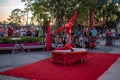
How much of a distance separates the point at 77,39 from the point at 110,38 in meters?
4.95

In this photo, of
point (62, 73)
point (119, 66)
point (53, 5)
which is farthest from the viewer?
point (53, 5)

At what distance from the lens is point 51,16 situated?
77.3 ft

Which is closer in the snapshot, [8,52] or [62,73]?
[62,73]

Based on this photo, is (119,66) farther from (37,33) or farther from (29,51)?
(37,33)

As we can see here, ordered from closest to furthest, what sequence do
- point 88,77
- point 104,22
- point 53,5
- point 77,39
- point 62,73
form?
point 88,77
point 62,73
point 77,39
point 53,5
point 104,22

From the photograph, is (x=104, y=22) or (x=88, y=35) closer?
(x=88, y=35)

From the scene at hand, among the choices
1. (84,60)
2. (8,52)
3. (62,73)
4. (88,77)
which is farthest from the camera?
(8,52)

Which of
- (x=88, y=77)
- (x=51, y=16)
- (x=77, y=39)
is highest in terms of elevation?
(x=51, y=16)

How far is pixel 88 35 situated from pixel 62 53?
31.1ft

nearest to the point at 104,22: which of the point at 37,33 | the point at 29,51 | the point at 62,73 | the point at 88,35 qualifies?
the point at 37,33

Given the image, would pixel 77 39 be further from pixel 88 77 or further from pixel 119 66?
pixel 88 77

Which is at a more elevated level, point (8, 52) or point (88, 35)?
point (88, 35)

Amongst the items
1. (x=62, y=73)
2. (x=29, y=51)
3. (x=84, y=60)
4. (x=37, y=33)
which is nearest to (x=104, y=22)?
(x=37, y=33)

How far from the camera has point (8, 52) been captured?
51.3 feet
